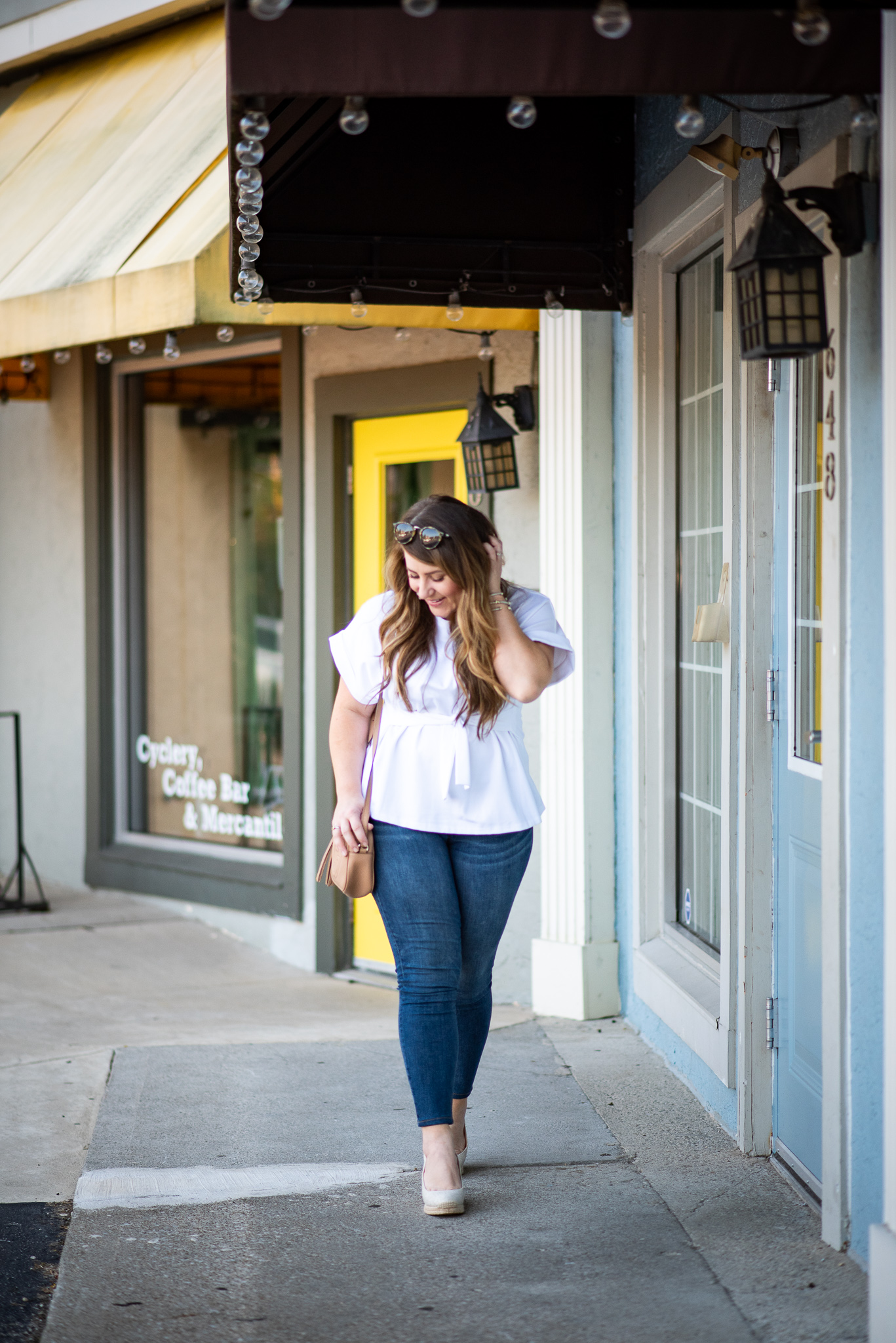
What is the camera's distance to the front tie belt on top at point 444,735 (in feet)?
11.0

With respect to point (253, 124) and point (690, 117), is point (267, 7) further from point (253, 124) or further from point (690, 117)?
point (690, 117)

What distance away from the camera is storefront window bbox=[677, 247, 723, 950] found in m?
4.39

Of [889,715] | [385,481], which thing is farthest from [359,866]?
[385,481]

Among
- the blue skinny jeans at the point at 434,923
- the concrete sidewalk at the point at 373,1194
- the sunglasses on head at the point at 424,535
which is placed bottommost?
the concrete sidewalk at the point at 373,1194

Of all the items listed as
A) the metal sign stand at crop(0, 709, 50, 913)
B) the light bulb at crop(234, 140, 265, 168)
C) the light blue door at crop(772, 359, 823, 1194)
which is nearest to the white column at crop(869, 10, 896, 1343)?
the light blue door at crop(772, 359, 823, 1194)

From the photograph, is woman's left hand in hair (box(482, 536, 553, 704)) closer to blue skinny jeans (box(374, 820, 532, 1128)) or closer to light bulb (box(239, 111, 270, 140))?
blue skinny jeans (box(374, 820, 532, 1128))

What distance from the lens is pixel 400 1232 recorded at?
3307 mm

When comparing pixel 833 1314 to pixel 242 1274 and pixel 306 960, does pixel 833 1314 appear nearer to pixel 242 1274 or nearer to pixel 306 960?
pixel 242 1274

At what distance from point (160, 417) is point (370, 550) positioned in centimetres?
214

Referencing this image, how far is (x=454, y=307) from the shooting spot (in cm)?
487

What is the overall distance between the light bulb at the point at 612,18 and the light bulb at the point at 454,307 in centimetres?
247

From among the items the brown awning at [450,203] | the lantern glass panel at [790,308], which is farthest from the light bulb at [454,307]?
the lantern glass panel at [790,308]

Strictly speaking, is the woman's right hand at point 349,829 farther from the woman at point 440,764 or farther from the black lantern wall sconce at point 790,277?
the black lantern wall sconce at point 790,277

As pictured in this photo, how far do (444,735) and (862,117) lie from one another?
1.62 metres
